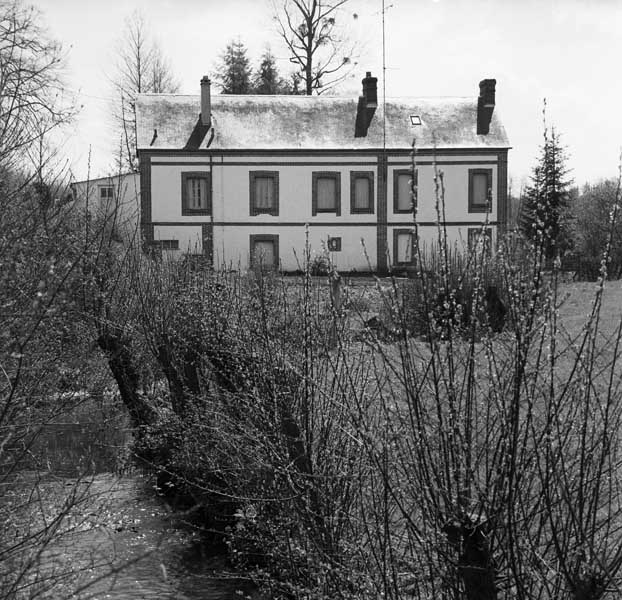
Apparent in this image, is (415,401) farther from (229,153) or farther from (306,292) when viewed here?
(229,153)

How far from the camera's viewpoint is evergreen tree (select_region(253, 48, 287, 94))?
50.6 metres

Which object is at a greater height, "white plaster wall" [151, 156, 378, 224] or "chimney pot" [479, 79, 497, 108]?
"chimney pot" [479, 79, 497, 108]

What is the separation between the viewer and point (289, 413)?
20.6ft

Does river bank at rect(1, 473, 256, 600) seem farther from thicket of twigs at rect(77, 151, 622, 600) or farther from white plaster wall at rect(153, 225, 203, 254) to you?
white plaster wall at rect(153, 225, 203, 254)

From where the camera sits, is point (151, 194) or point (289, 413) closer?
point (289, 413)

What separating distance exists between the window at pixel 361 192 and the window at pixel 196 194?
5.87 meters

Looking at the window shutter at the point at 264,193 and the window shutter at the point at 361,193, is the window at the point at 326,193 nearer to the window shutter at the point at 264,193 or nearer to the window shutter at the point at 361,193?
the window shutter at the point at 361,193

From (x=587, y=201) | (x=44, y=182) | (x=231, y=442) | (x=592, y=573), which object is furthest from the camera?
(x=587, y=201)

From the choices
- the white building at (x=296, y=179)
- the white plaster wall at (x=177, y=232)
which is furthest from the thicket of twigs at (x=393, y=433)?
the white building at (x=296, y=179)

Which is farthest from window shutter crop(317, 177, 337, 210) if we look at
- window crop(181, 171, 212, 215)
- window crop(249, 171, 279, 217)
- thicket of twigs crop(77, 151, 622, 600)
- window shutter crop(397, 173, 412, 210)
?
thicket of twigs crop(77, 151, 622, 600)

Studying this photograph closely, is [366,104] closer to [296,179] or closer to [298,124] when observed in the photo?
[298,124]

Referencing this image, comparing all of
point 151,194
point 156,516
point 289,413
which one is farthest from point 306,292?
point 151,194

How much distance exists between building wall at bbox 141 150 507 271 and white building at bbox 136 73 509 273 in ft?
0.14

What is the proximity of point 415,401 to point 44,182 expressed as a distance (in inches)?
231
